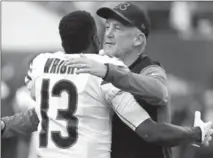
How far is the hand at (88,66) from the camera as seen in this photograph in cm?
435

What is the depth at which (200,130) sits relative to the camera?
4.87 meters

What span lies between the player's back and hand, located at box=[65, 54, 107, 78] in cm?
28

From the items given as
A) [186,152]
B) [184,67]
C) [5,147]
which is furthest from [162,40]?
[5,147]

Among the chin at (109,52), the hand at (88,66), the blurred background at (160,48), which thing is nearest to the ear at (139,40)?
the chin at (109,52)

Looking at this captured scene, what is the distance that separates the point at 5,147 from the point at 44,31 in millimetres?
4246

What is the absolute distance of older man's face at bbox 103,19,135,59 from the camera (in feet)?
16.4

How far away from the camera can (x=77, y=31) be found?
192 inches

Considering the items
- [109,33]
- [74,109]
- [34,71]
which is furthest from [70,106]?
[109,33]

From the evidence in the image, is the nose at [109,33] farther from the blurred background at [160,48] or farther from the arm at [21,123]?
the blurred background at [160,48]

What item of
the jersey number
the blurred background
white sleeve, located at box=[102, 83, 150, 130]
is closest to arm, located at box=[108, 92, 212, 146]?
white sleeve, located at box=[102, 83, 150, 130]

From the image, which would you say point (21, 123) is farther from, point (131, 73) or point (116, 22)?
point (131, 73)

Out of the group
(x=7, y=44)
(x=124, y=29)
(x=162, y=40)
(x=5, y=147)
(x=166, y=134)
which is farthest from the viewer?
(x=162, y=40)

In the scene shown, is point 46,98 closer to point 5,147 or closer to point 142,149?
point 142,149

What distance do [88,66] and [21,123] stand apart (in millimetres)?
983
